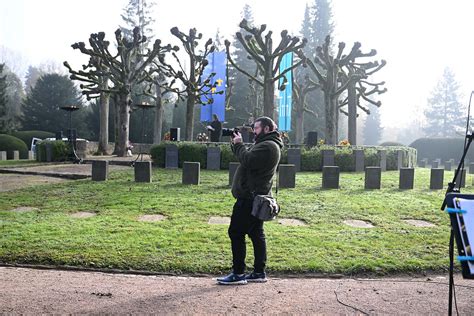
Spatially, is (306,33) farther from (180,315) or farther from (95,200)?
(180,315)

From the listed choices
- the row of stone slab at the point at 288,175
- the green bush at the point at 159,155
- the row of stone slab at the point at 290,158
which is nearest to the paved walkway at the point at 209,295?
the row of stone slab at the point at 288,175

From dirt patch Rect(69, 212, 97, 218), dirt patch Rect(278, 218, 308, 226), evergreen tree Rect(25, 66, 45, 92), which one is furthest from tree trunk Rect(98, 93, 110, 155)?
evergreen tree Rect(25, 66, 45, 92)

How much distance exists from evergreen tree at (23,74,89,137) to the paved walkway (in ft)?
118

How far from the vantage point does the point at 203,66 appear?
2581cm

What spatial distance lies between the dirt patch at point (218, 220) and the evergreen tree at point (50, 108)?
33.0 metres

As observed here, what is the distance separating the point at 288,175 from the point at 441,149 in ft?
115

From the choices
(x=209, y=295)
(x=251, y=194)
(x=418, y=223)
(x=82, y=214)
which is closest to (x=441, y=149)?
(x=418, y=223)

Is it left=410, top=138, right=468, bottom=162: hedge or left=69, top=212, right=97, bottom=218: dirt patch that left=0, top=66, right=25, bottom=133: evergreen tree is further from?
left=410, top=138, right=468, bottom=162: hedge

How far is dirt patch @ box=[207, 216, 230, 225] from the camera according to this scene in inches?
340

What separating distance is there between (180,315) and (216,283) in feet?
3.99

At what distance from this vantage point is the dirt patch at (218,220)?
8636 mm

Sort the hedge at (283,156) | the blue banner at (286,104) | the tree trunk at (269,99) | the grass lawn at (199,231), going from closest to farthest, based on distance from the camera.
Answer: the grass lawn at (199,231), the hedge at (283,156), the tree trunk at (269,99), the blue banner at (286,104)

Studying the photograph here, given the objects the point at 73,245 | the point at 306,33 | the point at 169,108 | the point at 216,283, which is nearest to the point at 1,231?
the point at 73,245

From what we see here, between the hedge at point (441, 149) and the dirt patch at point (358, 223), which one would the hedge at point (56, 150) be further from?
the hedge at point (441, 149)
